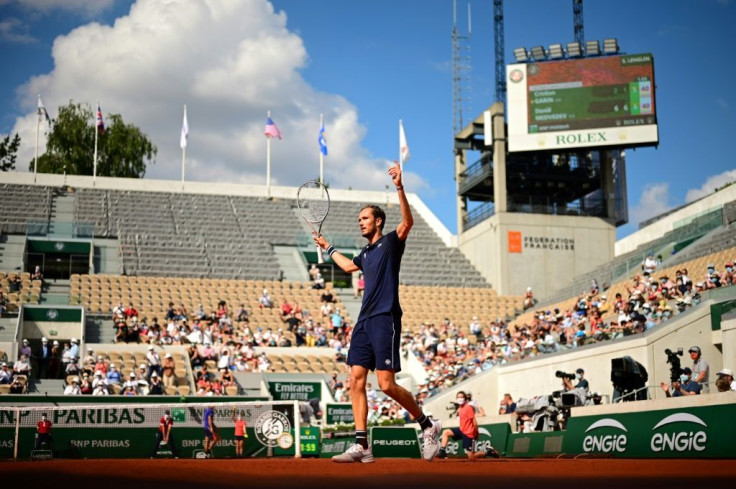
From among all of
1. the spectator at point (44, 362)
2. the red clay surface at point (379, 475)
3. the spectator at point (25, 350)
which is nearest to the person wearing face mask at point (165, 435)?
the spectator at point (44, 362)

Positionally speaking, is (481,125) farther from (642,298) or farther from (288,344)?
(642,298)

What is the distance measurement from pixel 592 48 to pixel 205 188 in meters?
24.2

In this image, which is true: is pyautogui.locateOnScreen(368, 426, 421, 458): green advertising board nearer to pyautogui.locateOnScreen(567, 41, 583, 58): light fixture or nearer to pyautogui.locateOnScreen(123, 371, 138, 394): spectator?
pyautogui.locateOnScreen(123, 371, 138, 394): spectator

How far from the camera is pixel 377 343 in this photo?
952cm

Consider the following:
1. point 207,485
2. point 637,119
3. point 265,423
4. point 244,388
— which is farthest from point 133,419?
point 637,119

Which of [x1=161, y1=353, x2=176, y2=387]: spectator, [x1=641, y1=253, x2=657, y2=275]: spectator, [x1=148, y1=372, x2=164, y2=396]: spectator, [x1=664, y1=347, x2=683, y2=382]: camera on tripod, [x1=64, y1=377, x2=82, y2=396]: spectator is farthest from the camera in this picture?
[x1=641, y1=253, x2=657, y2=275]: spectator

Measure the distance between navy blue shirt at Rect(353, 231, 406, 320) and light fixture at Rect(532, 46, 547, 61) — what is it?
133ft

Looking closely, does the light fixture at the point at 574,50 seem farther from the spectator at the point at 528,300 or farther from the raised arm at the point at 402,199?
the raised arm at the point at 402,199

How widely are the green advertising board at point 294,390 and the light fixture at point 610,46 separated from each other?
82.1 ft

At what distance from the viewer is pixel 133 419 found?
23.8 meters

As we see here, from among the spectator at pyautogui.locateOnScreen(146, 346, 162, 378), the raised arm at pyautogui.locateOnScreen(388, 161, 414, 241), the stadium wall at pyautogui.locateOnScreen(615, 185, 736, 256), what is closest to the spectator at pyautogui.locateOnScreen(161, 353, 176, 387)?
the spectator at pyautogui.locateOnScreen(146, 346, 162, 378)

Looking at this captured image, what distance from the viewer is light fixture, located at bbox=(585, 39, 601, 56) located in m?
47.3

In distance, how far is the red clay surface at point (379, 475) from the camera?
6652 millimetres

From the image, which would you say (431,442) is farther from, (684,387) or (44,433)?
(44,433)
